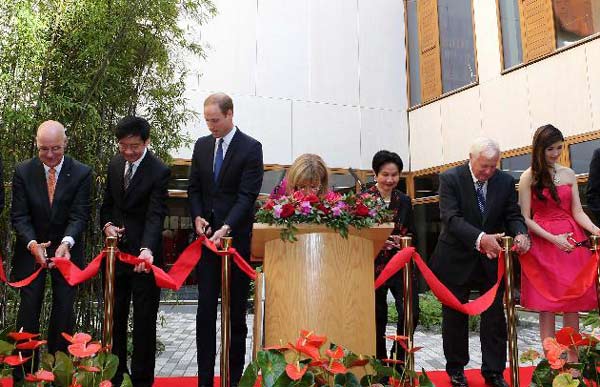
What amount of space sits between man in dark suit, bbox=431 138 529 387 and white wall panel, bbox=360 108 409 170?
24.4ft

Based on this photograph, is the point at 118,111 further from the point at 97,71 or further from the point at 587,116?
the point at 587,116

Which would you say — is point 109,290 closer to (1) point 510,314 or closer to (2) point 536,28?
(1) point 510,314

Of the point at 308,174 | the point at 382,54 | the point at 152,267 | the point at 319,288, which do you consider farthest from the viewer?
the point at 382,54

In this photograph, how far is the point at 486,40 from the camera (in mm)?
9453

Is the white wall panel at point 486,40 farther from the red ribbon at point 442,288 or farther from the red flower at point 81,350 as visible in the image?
the red flower at point 81,350

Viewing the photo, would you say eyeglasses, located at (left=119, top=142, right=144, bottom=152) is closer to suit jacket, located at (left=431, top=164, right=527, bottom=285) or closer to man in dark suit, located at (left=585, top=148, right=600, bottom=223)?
suit jacket, located at (left=431, top=164, right=527, bottom=285)

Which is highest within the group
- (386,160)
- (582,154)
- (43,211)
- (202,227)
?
(582,154)

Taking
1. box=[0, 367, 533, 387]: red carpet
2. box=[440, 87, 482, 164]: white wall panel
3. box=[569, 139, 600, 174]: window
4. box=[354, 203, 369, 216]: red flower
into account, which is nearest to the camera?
box=[354, 203, 369, 216]: red flower

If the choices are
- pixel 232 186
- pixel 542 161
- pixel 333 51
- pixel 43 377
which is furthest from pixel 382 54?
pixel 43 377

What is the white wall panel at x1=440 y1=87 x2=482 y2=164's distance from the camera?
9.68m

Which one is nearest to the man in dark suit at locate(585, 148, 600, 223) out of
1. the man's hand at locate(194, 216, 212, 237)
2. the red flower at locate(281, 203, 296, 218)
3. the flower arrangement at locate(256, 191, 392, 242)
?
the flower arrangement at locate(256, 191, 392, 242)

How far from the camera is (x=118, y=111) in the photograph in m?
4.79

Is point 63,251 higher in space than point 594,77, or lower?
lower

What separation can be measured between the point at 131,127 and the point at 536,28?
7435 millimetres
